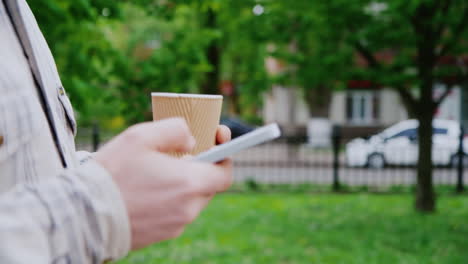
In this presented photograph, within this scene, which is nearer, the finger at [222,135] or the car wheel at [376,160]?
the finger at [222,135]

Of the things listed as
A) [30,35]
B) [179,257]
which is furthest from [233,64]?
[30,35]

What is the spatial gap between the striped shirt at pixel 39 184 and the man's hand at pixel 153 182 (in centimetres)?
2

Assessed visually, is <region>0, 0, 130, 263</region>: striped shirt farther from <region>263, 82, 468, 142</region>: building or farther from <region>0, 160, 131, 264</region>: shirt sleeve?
<region>263, 82, 468, 142</region>: building

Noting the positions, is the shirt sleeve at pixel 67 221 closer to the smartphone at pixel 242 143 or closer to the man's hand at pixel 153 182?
the man's hand at pixel 153 182

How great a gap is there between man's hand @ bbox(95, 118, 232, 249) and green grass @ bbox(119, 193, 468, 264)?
511 cm

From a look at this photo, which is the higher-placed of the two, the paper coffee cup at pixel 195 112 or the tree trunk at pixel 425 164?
the paper coffee cup at pixel 195 112

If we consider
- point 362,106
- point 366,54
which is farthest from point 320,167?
point 362,106

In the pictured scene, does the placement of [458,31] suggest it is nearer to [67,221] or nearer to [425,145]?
[425,145]

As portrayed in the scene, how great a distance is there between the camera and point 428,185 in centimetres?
884

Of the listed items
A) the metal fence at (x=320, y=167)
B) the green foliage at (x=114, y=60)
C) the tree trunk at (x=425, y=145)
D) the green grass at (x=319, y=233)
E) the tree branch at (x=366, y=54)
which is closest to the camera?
the green foliage at (x=114, y=60)

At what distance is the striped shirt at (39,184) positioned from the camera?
71 cm

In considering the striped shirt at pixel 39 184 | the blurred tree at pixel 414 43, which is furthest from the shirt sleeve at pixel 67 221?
the blurred tree at pixel 414 43

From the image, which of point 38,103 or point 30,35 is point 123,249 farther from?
point 30,35

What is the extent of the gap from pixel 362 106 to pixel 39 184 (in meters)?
28.6
